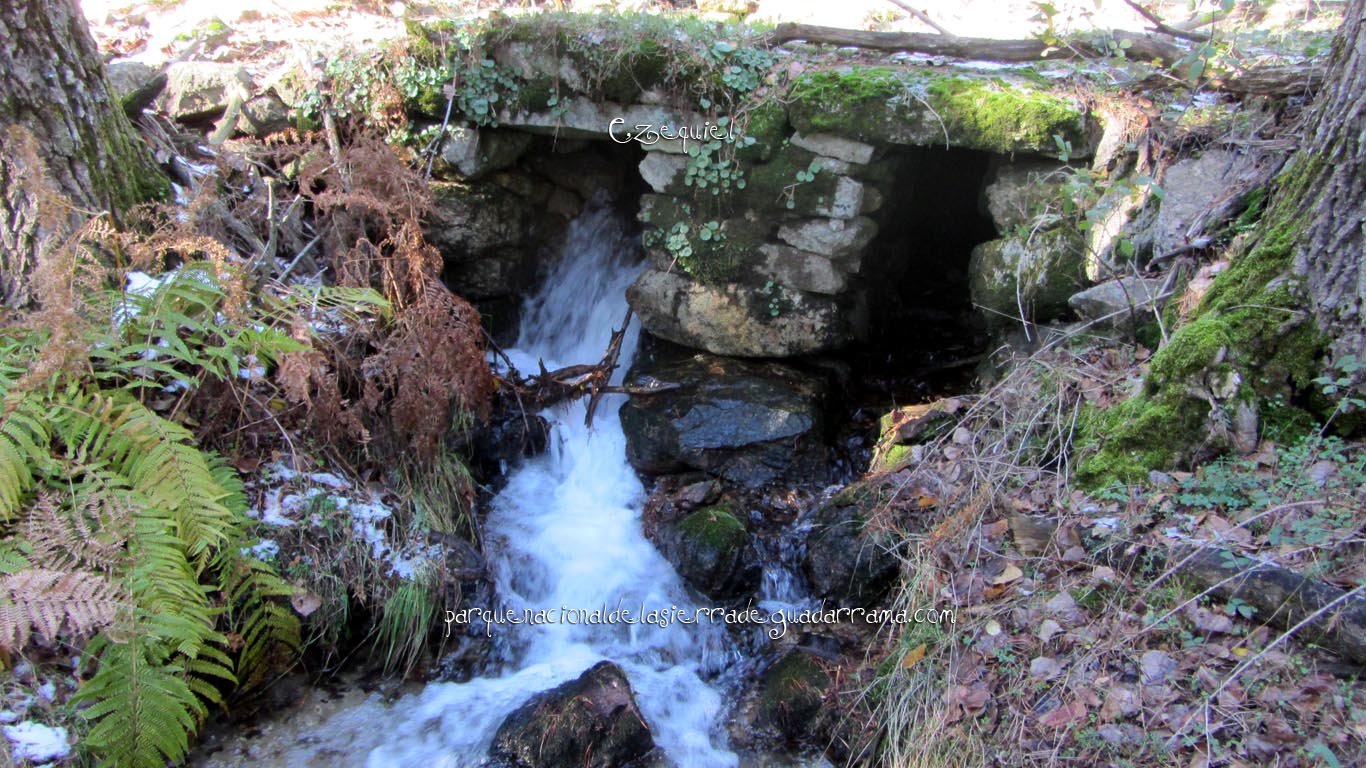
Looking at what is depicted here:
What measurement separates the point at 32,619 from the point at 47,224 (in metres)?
2.07

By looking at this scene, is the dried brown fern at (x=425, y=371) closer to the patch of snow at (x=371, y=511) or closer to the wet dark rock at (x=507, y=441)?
the patch of snow at (x=371, y=511)

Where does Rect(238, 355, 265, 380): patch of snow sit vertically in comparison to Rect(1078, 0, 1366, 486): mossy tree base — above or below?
below

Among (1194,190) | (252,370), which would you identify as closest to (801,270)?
(1194,190)

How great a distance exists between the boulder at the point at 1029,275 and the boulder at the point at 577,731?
2.72 metres

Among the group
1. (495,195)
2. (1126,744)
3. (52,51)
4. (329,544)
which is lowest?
(329,544)

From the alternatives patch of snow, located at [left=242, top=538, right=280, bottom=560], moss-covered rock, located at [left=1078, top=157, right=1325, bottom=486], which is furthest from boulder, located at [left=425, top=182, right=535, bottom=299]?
moss-covered rock, located at [left=1078, top=157, right=1325, bottom=486]

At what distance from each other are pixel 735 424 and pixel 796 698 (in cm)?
188

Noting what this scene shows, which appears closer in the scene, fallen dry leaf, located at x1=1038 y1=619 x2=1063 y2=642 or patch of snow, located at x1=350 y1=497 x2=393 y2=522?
fallen dry leaf, located at x1=1038 y1=619 x2=1063 y2=642

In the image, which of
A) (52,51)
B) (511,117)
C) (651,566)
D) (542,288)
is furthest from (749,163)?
(52,51)

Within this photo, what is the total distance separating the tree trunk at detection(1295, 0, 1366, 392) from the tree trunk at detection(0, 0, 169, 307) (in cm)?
502

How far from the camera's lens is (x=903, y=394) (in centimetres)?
557

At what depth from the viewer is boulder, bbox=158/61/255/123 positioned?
17.8 feet

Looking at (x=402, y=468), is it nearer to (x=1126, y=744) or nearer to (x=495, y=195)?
(x=495, y=195)

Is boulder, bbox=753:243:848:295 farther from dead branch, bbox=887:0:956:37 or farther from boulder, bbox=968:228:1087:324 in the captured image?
dead branch, bbox=887:0:956:37
